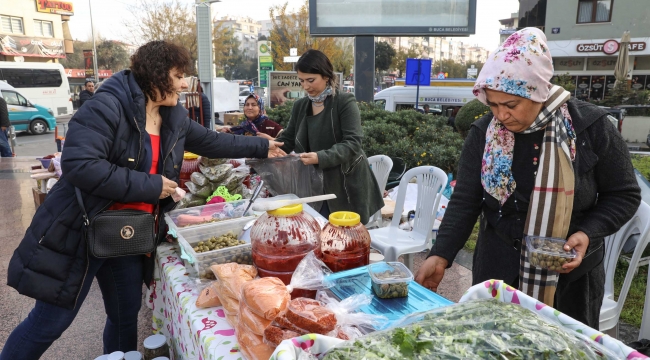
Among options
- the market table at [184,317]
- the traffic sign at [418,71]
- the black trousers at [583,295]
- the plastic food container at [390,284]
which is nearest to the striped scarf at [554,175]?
the black trousers at [583,295]

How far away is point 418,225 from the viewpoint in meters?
3.80

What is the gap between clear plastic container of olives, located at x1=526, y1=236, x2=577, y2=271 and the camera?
4.93 ft

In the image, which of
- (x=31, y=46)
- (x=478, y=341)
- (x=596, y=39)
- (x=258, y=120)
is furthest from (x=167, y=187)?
(x=31, y=46)

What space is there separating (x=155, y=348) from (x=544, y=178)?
1808 millimetres

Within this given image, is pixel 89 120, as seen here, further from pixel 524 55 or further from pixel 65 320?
pixel 524 55

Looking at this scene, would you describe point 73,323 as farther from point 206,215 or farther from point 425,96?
point 425,96

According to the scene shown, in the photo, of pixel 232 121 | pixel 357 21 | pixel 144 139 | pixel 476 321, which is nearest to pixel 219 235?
pixel 144 139

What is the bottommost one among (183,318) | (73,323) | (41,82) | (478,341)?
(73,323)

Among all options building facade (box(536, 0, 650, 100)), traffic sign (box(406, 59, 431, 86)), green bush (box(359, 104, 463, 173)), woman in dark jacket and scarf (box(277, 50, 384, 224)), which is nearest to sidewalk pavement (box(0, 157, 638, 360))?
woman in dark jacket and scarf (box(277, 50, 384, 224))

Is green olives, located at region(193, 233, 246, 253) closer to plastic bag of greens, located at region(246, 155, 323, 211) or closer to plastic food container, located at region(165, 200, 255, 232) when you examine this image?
plastic food container, located at region(165, 200, 255, 232)

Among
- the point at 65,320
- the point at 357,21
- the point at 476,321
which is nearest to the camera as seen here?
the point at 476,321

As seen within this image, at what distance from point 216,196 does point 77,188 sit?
3.14ft

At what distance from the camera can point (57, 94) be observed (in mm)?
24031

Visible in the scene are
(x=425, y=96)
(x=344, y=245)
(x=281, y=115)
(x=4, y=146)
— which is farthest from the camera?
(x=425, y=96)
